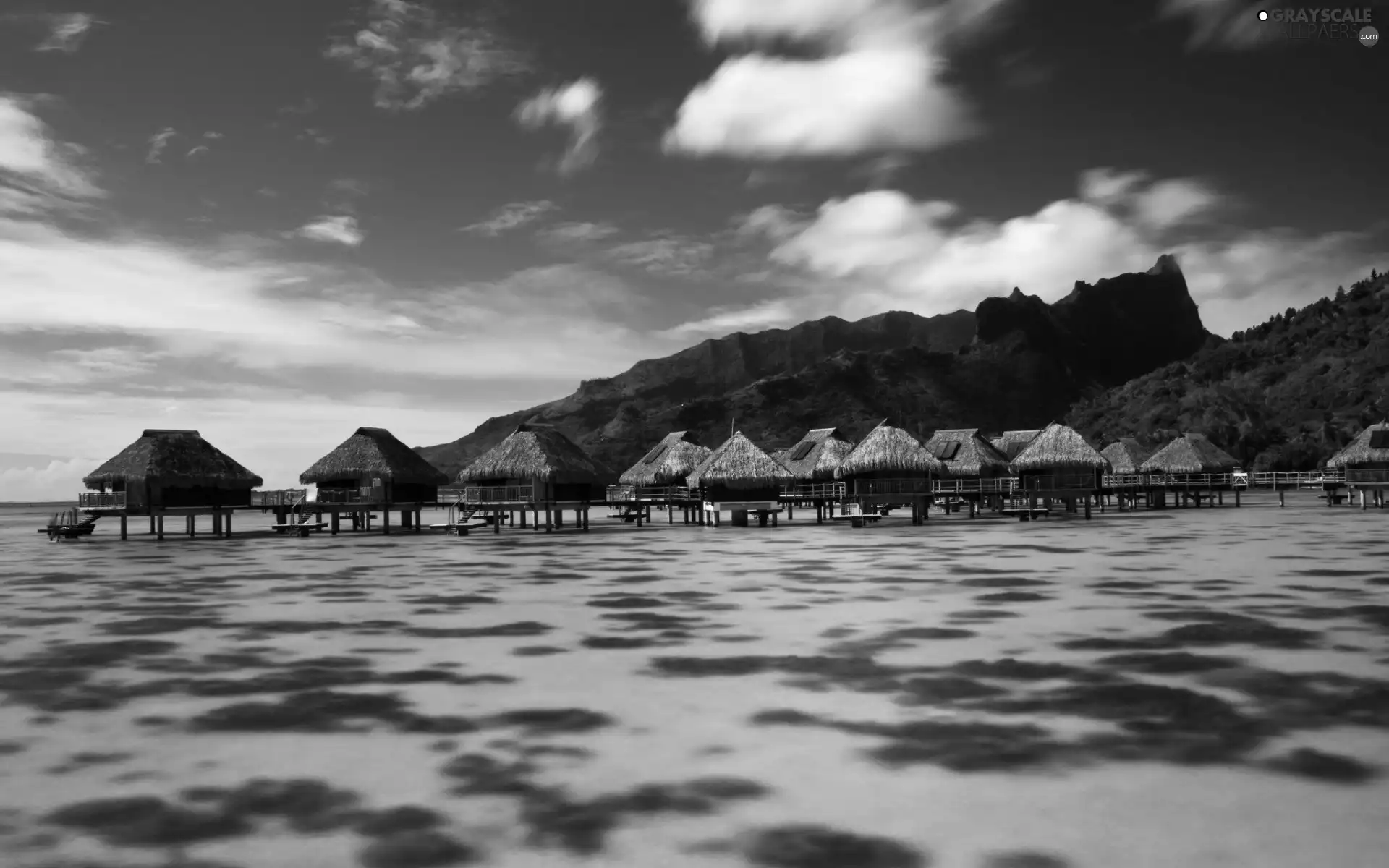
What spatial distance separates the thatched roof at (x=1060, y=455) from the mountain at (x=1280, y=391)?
6322 centimetres

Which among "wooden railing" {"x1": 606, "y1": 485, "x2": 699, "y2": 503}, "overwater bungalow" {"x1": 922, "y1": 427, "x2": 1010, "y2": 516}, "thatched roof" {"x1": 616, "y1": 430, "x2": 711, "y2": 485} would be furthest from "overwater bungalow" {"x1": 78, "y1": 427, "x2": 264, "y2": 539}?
"overwater bungalow" {"x1": 922, "y1": 427, "x2": 1010, "y2": 516}

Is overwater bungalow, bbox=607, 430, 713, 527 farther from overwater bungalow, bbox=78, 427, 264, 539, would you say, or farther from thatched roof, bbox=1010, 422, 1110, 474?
overwater bungalow, bbox=78, 427, 264, 539

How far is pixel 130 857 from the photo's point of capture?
5.98 m

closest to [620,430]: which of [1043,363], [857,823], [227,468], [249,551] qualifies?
[1043,363]

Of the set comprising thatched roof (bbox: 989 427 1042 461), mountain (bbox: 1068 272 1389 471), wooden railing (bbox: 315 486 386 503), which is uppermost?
mountain (bbox: 1068 272 1389 471)

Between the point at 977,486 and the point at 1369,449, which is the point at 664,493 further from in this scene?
the point at 1369,449

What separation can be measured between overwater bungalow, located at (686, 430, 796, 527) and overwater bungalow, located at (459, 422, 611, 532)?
5.33m

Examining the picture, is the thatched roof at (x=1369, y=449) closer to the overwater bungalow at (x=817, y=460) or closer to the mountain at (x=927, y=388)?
the overwater bungalow at (x=817, y=460)

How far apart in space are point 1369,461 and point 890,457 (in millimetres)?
29288

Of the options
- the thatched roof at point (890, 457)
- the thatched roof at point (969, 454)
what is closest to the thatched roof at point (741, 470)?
the thatched roof at point (890, 457)

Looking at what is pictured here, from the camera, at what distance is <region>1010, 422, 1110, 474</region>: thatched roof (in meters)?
49.8

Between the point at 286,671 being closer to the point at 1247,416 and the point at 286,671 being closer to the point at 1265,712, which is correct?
the point at 1265,712

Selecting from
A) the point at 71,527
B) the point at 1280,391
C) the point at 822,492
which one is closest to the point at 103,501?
the point at 71,527

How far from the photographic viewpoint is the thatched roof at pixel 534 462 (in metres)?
45.1
